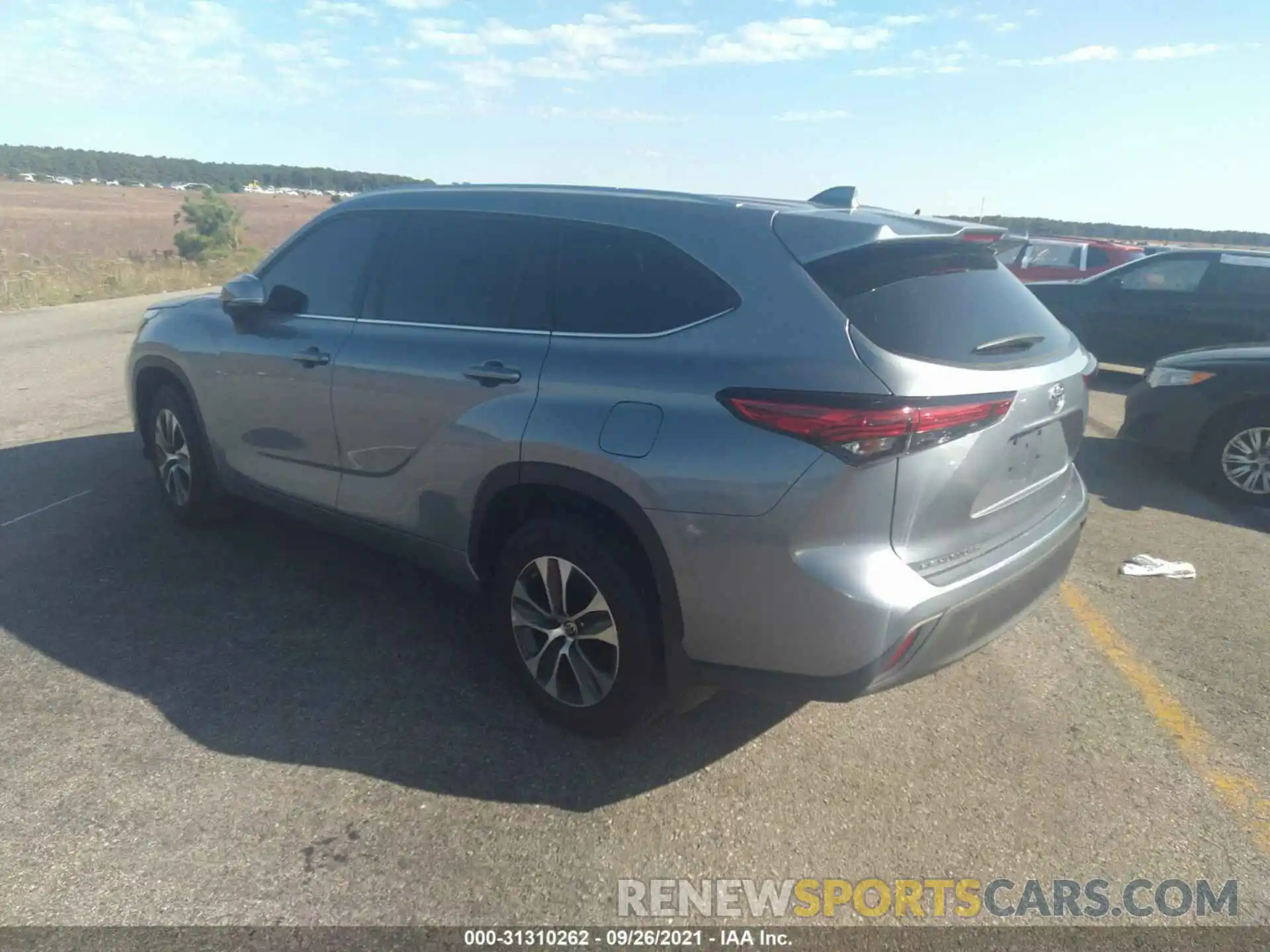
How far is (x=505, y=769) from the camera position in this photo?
135 inches

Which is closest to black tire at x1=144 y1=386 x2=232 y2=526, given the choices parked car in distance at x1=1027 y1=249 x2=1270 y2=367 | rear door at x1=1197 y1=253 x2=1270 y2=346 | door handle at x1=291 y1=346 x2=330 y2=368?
door handle at x1=291 y1=346 x2=330 y2=368

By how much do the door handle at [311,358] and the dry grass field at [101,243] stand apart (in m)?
15.2

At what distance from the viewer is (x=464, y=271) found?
4.05 meters

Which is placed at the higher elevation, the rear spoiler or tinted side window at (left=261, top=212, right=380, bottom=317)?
the rear spoiler

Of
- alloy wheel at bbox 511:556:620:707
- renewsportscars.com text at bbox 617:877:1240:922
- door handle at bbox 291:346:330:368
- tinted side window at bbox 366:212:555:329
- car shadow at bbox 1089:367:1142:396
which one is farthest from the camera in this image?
car shadow at bbox 1089:367:1142:396

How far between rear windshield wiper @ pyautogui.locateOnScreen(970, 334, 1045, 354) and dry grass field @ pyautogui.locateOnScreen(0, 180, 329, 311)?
58.4 feet

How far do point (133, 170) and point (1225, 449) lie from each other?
140 metres

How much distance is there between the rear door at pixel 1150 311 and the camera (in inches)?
448

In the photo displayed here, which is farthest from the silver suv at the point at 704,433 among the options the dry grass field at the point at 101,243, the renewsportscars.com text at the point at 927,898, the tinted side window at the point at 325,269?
the dry grass field at the point at 101,243

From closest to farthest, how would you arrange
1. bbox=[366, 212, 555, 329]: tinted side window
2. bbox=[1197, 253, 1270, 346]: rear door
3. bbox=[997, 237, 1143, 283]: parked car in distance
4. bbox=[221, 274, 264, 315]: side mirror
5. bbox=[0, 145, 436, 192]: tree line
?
bbox=[366, 212, 555, 329]: tinted side window, bbox=[221, 274, 264, 315]: side mirror, bbox=[1197, 253, 1270, 346]: rear door, bbox=[997, 237, 1143, 283]: parked car in distance, bbox=[0, 145, 436, 192]: tree line

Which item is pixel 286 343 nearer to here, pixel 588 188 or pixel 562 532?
pixel 588 188

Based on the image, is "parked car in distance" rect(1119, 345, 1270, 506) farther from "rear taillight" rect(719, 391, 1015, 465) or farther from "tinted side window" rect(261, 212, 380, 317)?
"tinted side window" rect(261, 212, 380, 317)

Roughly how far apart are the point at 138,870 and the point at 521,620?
1.43 metres

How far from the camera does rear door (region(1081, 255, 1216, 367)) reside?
11.4 metres
